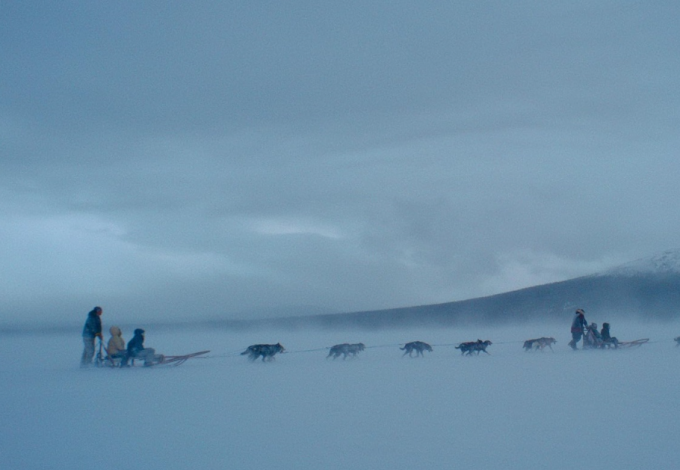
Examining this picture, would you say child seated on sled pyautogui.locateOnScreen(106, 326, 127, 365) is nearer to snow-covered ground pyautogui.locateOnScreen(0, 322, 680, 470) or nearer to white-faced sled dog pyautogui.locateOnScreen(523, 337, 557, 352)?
snow-covered ground pyautogui.locateOnScreen(0, 322, 680, 470)

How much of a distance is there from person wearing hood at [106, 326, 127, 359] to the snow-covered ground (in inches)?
54.9

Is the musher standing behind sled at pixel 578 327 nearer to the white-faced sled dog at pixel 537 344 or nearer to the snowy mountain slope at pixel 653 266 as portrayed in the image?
the white-faced sled dog at pixel 537 344

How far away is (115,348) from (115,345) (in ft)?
0.24

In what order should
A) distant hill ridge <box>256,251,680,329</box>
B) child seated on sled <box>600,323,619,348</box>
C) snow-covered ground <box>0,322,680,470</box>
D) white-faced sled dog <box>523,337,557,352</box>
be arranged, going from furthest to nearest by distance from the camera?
distant hill ridge <box>256,251,680,329</box> < white-faced sled dog <box>523,337,557,352</box> < child seated on sled <box>600,323,619,348</box> < snow-covered ground <box>0,322,680,470</box>

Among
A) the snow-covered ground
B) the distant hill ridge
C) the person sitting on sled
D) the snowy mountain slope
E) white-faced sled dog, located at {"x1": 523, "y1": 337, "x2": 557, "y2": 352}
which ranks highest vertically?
the snowy mountain slope

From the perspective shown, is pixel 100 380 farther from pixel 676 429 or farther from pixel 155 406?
pixel 676 429

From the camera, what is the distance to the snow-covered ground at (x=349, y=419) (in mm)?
5613

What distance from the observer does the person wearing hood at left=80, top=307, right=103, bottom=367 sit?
13648 millimetres

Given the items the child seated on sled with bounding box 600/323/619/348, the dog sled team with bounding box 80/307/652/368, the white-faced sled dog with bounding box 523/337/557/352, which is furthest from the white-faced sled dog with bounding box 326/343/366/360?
the child seated on sled with bounding box 600/323/619/348

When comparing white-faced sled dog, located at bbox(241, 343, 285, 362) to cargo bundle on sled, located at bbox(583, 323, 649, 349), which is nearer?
white-faced sled dog, located at bbox(241, 343, 285, 362)

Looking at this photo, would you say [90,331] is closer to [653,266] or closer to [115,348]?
[115,348]

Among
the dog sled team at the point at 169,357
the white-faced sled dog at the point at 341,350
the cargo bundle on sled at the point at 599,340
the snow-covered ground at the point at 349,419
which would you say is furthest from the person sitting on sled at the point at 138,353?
the cargo bundle on sled at the point at 599,340

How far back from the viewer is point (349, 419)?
7.23 meters

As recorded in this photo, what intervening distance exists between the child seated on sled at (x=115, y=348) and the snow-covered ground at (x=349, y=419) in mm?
1393
